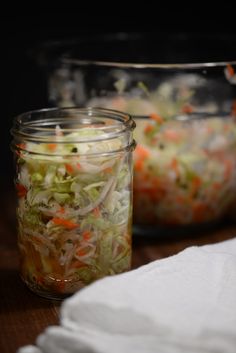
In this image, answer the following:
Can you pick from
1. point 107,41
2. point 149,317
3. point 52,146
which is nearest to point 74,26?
point 107,41

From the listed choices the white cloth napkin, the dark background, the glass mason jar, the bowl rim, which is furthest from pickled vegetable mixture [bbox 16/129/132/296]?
the dark background

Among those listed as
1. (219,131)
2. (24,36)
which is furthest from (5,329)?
(24,36)

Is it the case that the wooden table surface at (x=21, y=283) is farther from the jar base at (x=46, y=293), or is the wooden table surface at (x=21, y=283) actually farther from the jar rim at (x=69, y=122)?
the jar rim at (x=69, y=122)

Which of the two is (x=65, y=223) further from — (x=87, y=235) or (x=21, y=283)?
(x=21, y=283)

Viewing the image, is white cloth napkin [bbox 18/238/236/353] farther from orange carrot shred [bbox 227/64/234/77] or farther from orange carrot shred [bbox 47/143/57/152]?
orange carrot shred [bbox 227/64/234/77]

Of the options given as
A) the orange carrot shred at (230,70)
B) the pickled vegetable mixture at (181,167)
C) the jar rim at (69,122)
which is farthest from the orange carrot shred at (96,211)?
the orange carrot shred at (230,70)

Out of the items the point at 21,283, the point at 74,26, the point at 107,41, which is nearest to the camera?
the point at 21,283

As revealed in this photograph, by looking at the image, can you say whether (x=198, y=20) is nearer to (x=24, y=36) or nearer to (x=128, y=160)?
(x=24, y=36)
